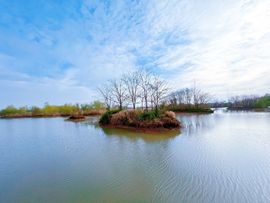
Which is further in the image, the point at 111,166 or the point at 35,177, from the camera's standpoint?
the point at 111,166

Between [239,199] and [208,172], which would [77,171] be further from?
[239,199]

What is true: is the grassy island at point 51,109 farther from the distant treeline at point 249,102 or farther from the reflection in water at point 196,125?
the distant treeline at point 249,102

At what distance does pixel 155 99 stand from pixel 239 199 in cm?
2033

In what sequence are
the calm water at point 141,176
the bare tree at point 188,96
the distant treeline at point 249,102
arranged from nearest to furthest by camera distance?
the calm water at point 141,176 → the bare tree at point 188,96 → the distant treeline at point 249,102

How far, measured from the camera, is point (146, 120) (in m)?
14.6

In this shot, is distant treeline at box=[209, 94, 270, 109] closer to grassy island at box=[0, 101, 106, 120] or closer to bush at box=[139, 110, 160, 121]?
grassy island at box=[0, 101, 106, 120]

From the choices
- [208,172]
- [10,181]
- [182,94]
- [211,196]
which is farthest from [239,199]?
[182,94]

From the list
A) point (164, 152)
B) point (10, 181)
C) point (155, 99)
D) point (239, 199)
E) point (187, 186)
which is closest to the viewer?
point (239, 199)

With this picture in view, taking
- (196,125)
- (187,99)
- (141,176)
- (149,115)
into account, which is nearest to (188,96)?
(187,99)

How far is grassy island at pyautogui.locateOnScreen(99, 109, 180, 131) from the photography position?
14021mm

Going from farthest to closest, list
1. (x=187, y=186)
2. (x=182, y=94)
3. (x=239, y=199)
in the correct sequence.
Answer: (x=182, y=94), (x=187, y=186), (x=239, y=199)

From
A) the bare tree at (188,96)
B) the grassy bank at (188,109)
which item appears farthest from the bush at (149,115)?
the bare tree at (188,96)

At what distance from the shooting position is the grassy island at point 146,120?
14.0m

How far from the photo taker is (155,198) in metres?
3.39
